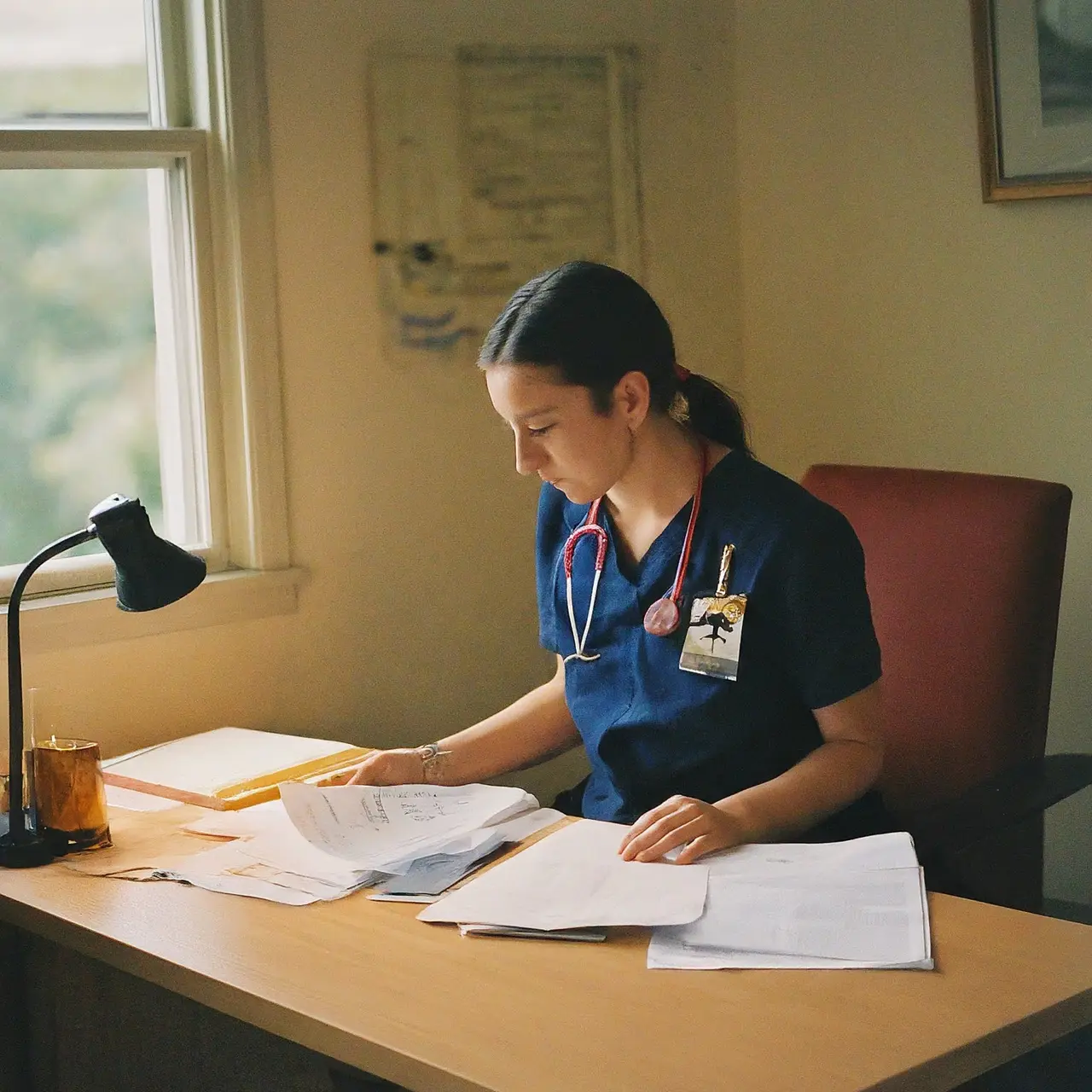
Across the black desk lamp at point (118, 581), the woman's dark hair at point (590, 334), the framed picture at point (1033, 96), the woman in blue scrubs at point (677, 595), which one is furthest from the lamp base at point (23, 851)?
the framed picture at point (1033, 96)

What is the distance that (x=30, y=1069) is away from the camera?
175cm

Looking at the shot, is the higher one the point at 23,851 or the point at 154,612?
the point at 154,612

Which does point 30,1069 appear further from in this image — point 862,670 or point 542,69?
point 542,69

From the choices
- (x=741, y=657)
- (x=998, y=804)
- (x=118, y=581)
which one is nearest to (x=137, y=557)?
(x=118, y=581)

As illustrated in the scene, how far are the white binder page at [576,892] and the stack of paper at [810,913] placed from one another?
24 mm

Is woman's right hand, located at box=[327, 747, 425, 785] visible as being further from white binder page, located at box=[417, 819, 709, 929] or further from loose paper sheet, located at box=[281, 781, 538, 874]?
white binder page, located at box=[417, 819, 709, 929]

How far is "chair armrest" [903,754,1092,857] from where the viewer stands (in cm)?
172

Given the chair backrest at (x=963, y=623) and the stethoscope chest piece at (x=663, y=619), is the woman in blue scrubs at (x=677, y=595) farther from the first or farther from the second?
the chair backrest at (x=963, y=623)

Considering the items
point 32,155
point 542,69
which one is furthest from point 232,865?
point 542,69

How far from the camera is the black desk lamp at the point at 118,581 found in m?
1.64

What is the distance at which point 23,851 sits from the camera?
1.63m

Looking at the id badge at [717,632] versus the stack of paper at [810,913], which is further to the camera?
the id badge at [717,632]

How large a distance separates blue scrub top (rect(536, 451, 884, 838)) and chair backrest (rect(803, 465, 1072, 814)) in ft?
0.67

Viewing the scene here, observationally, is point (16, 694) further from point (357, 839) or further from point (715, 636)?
point (715, 636)
